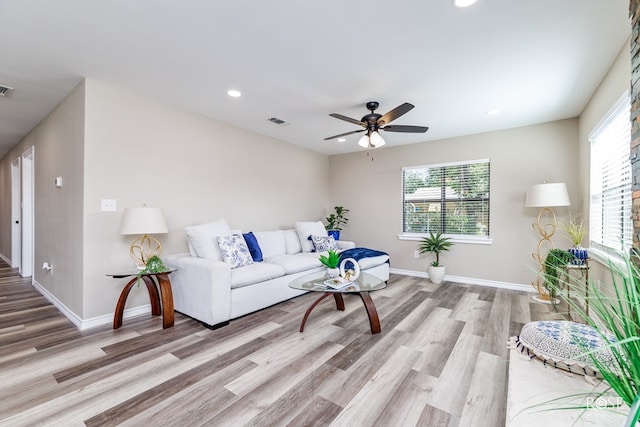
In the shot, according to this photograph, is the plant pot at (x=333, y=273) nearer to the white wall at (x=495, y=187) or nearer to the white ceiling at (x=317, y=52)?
the white ceiling at (x=317, y=52)

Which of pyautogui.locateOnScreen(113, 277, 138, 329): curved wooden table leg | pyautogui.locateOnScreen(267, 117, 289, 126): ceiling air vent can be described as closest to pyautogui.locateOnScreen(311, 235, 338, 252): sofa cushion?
pyautogui.locateOnScreen(267, 117, 289, 126): ceiling air vent

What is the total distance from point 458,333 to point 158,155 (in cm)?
386

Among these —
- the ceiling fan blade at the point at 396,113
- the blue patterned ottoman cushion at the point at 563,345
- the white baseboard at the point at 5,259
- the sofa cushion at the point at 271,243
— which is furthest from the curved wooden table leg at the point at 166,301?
the white baseboard at the point at 5,259

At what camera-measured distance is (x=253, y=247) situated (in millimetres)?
3957

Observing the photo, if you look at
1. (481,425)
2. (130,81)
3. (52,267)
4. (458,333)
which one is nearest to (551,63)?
(458,333)

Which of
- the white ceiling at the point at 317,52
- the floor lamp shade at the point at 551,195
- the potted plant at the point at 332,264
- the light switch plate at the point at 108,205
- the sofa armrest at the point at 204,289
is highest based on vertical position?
the white ceiling at the point at 317,52

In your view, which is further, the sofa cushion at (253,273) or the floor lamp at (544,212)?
the floor lamp at (544,212)

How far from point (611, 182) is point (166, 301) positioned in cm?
474

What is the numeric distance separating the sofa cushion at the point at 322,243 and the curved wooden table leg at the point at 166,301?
7.95ft

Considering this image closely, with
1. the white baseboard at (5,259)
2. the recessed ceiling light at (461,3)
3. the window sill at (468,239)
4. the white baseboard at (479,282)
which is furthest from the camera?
the white baseboard at (5,259)

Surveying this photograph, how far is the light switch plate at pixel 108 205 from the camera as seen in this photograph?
9.78 ft

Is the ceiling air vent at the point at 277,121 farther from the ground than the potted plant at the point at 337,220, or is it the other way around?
the ceiling air vent at the point at 277,121

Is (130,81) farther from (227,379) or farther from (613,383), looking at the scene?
(613,383)

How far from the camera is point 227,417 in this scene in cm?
165
